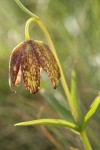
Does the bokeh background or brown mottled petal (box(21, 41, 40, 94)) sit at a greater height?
brown mottled petal (box(21, 41, 40, 94))

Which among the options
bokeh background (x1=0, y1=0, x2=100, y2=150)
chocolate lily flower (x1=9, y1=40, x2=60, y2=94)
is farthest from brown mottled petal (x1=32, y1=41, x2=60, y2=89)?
bokeh background (x1=0, y1=0, x2=100, y2=150)

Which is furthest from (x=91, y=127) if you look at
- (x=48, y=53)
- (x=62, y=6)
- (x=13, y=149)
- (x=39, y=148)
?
(x=62, y=6)

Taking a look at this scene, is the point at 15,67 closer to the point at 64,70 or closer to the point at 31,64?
the point at 31,64

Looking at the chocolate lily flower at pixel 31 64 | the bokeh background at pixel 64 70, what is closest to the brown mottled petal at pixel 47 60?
the chocolate lily flower at pixel 31 64

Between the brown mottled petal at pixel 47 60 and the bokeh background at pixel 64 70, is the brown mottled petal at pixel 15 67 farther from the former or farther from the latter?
the bokeh background at pixel 64 70

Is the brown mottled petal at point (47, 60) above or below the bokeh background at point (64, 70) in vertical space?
above

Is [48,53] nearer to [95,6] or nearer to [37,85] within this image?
[37,85]

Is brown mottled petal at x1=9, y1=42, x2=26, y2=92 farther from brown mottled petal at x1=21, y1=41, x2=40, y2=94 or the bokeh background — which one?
the bokeh background
